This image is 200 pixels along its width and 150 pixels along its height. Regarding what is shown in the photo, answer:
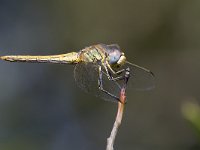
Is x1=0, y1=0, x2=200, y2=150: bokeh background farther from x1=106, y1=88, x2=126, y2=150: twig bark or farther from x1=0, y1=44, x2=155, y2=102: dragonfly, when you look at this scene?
x1=106, y1=88, x2=126, y2=150: twig bark

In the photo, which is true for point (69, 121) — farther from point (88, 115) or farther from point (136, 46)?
point (136, 46)

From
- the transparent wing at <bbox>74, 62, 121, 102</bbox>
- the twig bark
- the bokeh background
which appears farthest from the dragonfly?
the bokeh background

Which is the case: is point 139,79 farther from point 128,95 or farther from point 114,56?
point 128,95

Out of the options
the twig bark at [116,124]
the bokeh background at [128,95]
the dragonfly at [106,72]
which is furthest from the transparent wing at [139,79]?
the bokeh background at [128,95]

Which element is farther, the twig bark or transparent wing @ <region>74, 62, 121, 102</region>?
transparent wing @ <region>74, 62, 121, 102</region>

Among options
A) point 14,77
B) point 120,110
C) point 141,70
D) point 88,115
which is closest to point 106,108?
point 88,115

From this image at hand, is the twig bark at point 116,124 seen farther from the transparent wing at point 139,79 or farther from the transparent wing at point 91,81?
the transparent wing at point 139,79
